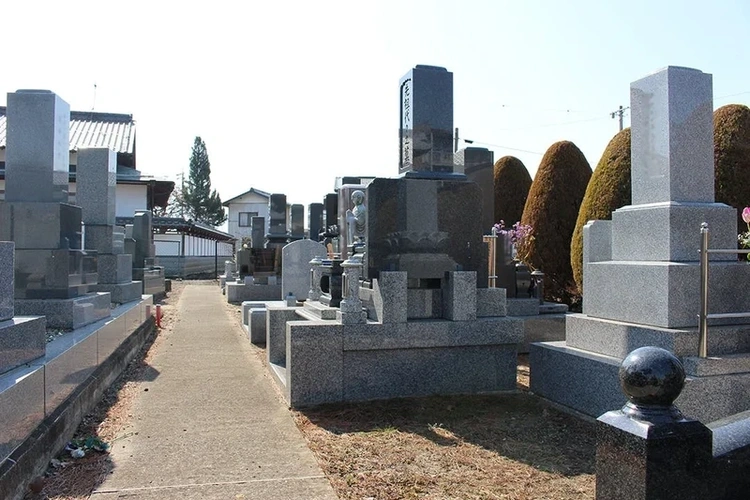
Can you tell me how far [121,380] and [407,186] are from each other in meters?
4.23

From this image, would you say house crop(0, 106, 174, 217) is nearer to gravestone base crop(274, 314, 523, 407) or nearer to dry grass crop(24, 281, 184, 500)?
dry grass crop(24, 281, 184, 500)

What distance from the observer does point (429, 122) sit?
6.70 m

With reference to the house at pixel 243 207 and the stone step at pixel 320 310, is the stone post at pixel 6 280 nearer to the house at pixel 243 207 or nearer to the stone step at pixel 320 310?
the stone step at pixel 320 310

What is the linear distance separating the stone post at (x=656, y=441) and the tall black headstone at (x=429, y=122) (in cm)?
457

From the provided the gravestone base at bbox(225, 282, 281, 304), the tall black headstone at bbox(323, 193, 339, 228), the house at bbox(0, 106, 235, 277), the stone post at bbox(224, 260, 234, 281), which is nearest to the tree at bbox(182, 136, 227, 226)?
the house at bbox(0, 106, 235, 277)

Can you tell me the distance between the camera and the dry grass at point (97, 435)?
362cm

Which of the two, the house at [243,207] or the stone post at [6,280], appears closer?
the stone post at [6,280]

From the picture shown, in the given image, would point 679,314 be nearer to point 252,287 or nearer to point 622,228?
point 622,228

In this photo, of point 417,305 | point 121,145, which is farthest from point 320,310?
point 121,145

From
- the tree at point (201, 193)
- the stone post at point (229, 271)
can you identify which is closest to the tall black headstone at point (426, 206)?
the stone post at point (229, 271)

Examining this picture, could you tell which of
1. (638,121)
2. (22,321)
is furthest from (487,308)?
(22,321)

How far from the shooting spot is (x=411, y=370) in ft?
19.5

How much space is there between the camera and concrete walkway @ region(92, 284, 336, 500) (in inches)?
144

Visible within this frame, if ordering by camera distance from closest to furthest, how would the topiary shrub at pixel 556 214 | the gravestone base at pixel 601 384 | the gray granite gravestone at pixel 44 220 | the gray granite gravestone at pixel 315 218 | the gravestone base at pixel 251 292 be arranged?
1. the gravestone base at pixel 601 384
2. the gray granite gravestone at pixel 44 220
3. the topiary shrub at pixel 556 214
4. the gravestone base at pixel 251 292
5. the gray granite gravestone at pixel 315 218
